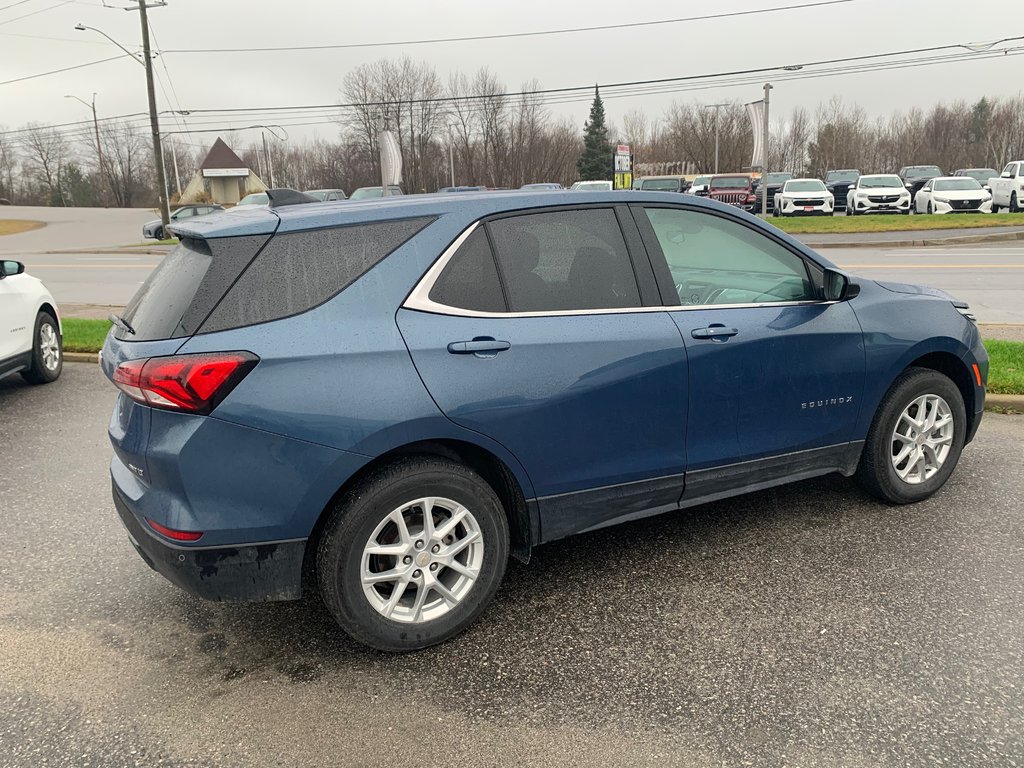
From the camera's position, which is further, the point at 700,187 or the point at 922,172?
the point at 922,172

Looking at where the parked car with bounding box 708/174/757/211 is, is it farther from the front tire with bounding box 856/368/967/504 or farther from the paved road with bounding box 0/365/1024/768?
the paved road with bounding box 0/365/1024/768

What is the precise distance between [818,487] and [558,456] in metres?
2.21

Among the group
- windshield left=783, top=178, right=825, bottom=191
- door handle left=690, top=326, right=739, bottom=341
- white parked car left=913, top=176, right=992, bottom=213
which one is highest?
windshield left=783, top=178, right=825, bottom=191

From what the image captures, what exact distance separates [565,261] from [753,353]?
98cm

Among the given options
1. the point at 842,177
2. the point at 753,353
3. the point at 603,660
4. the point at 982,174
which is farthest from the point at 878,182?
the point at 603,660

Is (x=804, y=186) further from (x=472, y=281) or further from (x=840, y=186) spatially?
(x=472, y=281)

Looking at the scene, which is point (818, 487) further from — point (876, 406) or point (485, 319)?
point (485, 319)

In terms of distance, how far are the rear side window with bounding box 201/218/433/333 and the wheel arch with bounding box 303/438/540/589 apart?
63 centimetres

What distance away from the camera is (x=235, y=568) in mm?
2734

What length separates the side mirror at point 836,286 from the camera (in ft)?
12.6

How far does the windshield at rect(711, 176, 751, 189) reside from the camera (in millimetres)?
33344

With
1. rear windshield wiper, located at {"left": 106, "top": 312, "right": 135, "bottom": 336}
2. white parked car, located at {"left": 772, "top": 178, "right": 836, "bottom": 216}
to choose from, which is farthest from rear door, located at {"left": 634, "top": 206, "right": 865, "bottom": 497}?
white parked car, located at {"left": 772, "top": 178, "right": 836, "bottom": 216}

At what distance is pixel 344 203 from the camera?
127 inches

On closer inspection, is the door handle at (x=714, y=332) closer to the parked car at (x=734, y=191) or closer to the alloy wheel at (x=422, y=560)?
the alloy wheel at (x=422, y=560)
